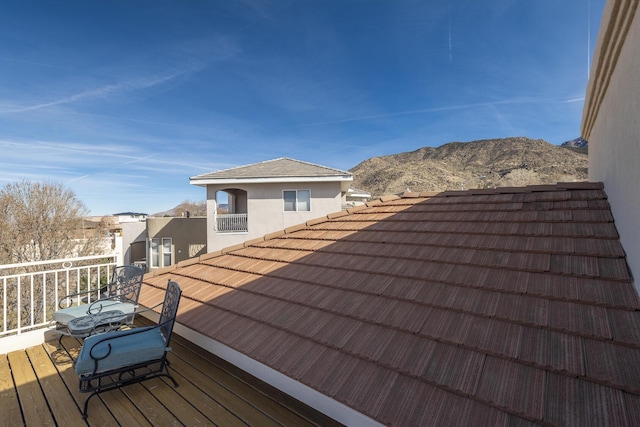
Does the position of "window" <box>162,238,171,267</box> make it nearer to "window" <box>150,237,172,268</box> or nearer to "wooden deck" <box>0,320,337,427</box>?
"window" <box>150,237,172,268</box>

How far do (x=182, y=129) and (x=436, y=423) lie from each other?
82.4 ft

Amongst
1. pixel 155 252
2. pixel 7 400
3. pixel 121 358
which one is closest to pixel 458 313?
pixel 121 358

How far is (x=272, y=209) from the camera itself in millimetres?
14711

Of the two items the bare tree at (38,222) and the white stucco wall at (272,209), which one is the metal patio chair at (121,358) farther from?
the bare tree at (38,222)

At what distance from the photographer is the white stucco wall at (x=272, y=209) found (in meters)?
14.6

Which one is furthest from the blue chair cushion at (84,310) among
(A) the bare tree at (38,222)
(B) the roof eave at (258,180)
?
(A) the bare tree at (38,222)

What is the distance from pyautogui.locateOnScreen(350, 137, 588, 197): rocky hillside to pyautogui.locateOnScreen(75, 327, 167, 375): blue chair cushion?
2677 cm

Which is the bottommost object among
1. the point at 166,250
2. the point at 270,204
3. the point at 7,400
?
the point at 166,250

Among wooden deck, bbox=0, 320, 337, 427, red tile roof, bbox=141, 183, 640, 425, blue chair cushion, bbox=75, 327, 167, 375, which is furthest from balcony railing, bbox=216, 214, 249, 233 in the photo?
blue chair cushion, bbox=75, 327, 167, 375

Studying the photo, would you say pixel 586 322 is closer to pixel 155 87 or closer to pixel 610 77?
pixel 610 77

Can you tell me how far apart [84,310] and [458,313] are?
14.5 feet

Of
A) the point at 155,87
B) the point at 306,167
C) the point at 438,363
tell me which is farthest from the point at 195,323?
the point at 155,87

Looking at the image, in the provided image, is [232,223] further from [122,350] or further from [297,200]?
[122,350]

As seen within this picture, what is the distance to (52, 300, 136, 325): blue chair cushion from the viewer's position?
3.39m
